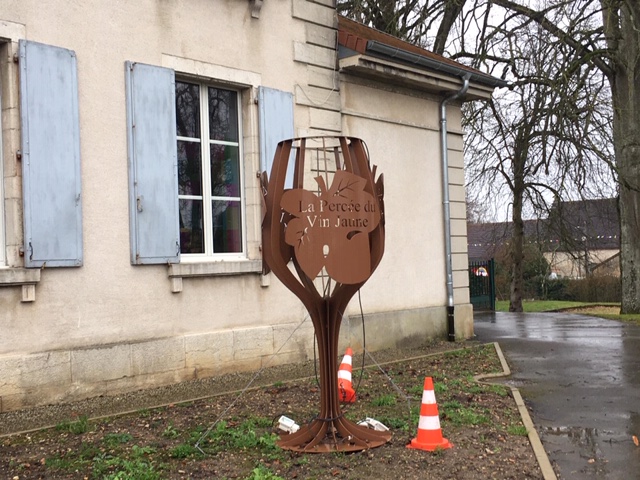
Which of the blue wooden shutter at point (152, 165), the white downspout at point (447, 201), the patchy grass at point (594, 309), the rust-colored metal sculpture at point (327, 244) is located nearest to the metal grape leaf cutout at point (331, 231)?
the rust-colored metal sculpture at point (327, 244)

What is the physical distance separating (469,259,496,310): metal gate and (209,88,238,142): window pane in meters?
15.0

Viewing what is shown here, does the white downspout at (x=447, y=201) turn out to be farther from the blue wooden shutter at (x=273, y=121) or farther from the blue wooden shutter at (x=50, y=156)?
the blue wooden shutter at (x=50, y=156)

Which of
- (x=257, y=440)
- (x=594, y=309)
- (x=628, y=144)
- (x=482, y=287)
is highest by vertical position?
(x=628, y=144)

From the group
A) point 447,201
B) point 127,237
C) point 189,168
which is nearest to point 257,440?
point 127,237

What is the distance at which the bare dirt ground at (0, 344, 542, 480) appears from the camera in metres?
4.87

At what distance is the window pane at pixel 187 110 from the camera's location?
855 centimetres

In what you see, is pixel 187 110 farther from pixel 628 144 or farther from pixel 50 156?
pixel 628 144

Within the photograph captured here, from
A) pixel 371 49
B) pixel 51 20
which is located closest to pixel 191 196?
pixel 51 20

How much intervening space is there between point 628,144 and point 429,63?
29.8 feet

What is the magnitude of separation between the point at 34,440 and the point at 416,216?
7.12 m

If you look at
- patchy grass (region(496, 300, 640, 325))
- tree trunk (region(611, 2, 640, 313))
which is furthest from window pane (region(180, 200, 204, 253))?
tree trunk (region(611, 2, 640, 313))

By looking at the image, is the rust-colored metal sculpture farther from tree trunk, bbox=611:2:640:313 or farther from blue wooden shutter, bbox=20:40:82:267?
tree trunk, bbox=611:2:640:313

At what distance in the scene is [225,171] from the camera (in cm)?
899

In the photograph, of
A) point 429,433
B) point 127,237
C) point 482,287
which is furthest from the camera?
point 482,287
